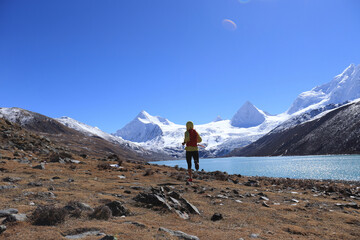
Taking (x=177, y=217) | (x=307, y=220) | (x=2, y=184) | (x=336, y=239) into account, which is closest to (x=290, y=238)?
(x=336, y=239)

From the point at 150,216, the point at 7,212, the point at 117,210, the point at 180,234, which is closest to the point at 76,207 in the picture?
the point at 117,210

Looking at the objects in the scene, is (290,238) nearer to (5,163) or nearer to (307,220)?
(307,220)

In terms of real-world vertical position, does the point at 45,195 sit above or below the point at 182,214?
above

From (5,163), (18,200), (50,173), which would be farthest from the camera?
(5,163)

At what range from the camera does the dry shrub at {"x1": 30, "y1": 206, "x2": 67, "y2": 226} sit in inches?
261

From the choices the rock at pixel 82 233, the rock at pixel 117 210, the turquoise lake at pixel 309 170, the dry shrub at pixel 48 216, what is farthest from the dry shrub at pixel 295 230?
the turquoise lake at pixel 309 170

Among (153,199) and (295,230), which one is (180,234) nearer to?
(153,199)

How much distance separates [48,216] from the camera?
6719mm

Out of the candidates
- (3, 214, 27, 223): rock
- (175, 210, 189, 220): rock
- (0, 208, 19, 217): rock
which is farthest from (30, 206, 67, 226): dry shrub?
(175, 210, 189, 220): rock

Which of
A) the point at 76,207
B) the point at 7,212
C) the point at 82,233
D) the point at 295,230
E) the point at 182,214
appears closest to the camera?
the point at 82,233

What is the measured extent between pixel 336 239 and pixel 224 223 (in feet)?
11.6

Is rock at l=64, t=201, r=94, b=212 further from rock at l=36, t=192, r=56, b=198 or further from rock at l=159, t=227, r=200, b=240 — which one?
rock at l=159, t=227, r=200, b=240

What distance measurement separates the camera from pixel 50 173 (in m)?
16.1

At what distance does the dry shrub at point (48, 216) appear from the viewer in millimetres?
6621
